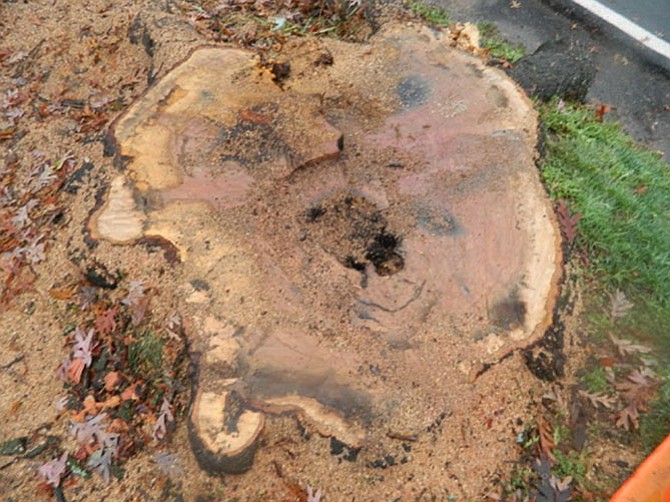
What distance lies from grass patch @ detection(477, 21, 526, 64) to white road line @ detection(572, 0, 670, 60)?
94 centimetres

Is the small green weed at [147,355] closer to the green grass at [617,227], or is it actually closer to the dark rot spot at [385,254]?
the dark rot spot at [385,254]

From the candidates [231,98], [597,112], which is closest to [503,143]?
[231,98]

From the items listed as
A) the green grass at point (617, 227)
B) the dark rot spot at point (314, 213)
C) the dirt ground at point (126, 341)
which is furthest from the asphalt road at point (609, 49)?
the dark rot spot at point (314, 213)

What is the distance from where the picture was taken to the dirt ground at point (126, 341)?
2135mm

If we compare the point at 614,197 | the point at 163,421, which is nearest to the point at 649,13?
the point at 614,197

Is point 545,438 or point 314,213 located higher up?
point 314,213

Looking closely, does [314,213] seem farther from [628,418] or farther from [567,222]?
[628,418]

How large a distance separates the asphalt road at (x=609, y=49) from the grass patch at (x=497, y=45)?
0.39 feet

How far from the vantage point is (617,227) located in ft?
10.0

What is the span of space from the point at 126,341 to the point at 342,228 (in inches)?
41.5

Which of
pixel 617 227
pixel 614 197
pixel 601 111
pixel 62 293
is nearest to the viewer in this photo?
pixel 62 293

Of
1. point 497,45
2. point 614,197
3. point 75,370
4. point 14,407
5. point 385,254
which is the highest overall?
point 385,254

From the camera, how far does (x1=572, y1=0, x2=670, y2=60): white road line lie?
502 cm

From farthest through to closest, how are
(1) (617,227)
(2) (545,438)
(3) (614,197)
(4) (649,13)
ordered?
(4) (649,13), (3) (614,197), (1) (617,227), (2) (545,438)
